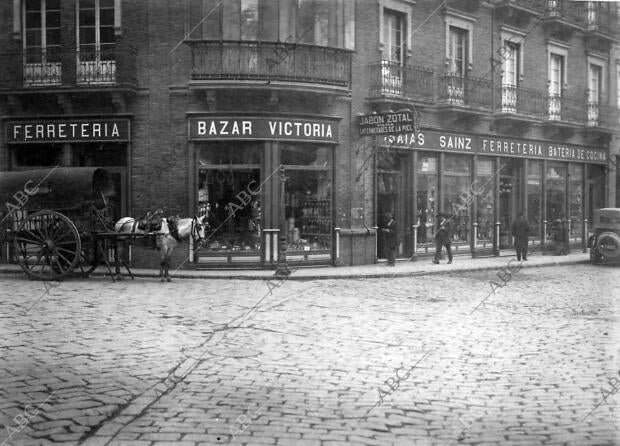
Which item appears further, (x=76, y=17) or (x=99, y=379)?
(x=76, y=17)

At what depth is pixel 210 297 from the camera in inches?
464

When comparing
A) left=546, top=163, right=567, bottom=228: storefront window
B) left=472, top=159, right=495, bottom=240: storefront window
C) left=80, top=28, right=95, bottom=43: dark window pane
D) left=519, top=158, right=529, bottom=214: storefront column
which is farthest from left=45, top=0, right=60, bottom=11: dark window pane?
left=546, top=163, right=567, bottom=228: storefront window

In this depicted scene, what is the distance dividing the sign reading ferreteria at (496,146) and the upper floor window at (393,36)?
246 cm

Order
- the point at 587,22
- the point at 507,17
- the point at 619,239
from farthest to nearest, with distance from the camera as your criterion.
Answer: the point at 587,22 < the point at 507,17 < the point at 619,239

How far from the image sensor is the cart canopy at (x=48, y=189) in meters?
13.3

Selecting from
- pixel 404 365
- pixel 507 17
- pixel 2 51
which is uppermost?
pixel 507 17

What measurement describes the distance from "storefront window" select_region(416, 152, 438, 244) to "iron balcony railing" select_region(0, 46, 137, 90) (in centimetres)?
939

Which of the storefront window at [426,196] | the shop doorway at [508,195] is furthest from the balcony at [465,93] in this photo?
the shop doorway at [508,195]

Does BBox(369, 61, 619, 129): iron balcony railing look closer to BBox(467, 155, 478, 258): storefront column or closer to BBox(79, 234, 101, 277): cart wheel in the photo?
BBox(467, 155, 478, 258): storefront column

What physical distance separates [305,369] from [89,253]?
9.44m

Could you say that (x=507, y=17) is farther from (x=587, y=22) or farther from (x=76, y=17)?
(x=76, y=17)

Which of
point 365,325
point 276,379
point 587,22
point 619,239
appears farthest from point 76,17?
point 587,22

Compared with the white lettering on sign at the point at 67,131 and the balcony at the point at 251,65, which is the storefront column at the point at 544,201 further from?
the white lettering on sign at the point at 67,131

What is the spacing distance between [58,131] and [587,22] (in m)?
20.5
